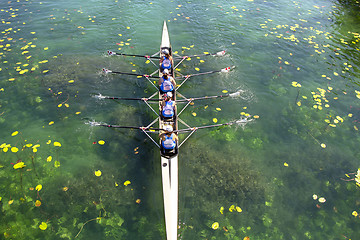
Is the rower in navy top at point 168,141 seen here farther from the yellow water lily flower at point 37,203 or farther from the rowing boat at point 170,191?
the yellow water lily flower at point 37,203

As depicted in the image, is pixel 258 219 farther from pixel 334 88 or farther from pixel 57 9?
pixel 57 9

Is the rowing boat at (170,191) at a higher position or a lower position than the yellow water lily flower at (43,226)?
higher

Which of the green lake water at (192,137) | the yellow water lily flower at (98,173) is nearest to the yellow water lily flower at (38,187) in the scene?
the green lake water at (192,137)

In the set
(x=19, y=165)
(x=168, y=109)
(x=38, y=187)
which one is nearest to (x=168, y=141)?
(x=168, y=109)

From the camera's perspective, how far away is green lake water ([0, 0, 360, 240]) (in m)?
6.93

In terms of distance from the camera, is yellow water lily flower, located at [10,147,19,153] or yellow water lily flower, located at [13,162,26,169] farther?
yellow water lily flower, located at [10,147,19,153]

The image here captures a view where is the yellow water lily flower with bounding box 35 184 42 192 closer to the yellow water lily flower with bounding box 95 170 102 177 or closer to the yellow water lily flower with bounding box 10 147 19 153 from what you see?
the yellow water lily flower with bounding box 95 170 102 177

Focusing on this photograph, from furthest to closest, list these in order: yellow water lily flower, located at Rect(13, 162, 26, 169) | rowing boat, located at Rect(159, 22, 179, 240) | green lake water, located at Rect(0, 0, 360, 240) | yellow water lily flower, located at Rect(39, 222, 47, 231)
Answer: yellow water lily flower, located at Rect(13, 162, 26, 169), green lake water, located at Rect(0, 0, 360, 240), yellow water lily flower, located at Rect(39, 222, 47, 231), rowing boat, located at Rect(159, 22, 179, 240)

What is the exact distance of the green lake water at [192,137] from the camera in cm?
693

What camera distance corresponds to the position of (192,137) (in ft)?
30.3

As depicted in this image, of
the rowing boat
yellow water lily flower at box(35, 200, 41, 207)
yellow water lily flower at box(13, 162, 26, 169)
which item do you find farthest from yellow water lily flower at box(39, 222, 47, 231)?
the rowing boat

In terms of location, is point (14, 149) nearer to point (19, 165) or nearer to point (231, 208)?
point (19, 165)

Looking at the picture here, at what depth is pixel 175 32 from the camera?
601 inches

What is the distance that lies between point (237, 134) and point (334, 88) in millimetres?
6780
